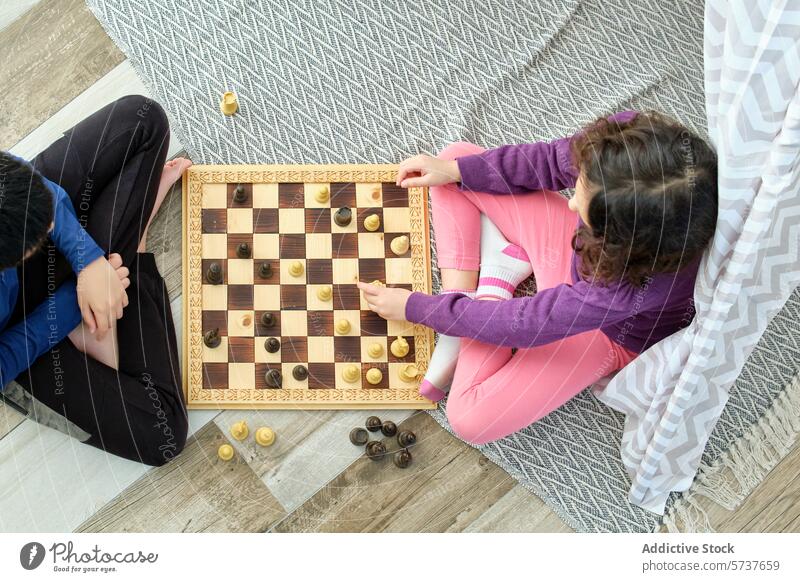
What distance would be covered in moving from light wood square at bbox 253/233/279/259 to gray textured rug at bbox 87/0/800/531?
17 centimetres

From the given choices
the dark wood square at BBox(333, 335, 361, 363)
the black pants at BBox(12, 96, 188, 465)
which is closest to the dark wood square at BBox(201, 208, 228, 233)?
the black pants at BBox(12, 96, 188, 465)

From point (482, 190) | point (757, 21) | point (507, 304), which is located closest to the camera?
point (757, 21)

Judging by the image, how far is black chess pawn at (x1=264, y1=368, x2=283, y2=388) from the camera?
142cm

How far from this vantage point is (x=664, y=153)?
1052mm

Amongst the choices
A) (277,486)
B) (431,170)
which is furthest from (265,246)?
(277,486)

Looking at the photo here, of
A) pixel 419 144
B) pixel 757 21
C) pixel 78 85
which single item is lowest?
pixel 419 144

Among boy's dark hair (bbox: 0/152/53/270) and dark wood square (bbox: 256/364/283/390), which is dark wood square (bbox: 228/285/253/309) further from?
boy's dark hair (bbox: 0/152/53/270)

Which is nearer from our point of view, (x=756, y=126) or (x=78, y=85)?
(x=756, y=126)

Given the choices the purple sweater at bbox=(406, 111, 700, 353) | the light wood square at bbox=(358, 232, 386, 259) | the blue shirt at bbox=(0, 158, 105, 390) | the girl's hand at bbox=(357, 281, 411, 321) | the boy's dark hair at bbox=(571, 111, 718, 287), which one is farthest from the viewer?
the light wood square at bbox=(358, 232, 386, 259)

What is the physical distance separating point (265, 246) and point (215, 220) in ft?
0.38

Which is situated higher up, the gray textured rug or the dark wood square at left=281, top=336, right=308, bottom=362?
the gray textured rug
